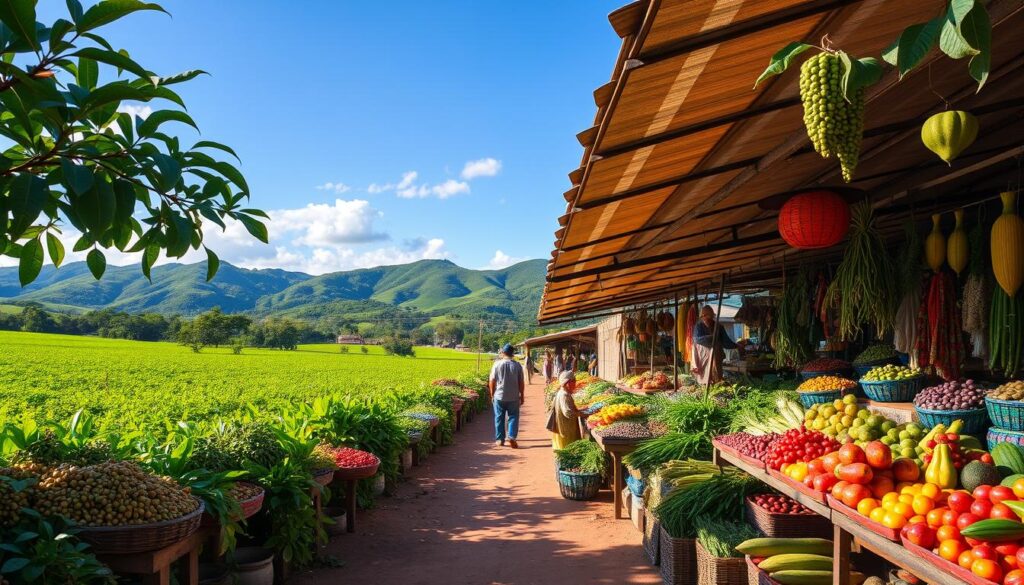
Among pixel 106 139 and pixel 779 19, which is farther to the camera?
pixel 779 19

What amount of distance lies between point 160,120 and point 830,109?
1574mm

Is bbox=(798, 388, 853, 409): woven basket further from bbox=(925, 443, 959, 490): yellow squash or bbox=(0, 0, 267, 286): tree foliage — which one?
bbox=(0, 0, 267, 286): tree foliage

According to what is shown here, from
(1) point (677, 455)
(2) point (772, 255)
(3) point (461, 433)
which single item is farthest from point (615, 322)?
(1) point (677, 455)

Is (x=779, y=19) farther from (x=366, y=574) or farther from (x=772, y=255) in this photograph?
(x=772, y=255)

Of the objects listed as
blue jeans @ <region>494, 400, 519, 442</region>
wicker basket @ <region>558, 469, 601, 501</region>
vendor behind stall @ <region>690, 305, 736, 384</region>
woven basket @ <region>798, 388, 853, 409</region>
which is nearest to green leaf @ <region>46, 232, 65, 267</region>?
woven basket @ <region>798, 388, 853, 409</region>

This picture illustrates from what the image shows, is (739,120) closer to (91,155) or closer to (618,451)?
(91,155)

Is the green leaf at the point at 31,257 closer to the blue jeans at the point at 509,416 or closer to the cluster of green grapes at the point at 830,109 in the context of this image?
the cluster of green grapes at the point at 830,109

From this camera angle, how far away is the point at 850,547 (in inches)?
125

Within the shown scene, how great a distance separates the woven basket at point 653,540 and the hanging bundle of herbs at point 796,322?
2.75 m

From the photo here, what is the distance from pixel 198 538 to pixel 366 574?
1861 mm

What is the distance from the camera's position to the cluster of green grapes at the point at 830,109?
1.49 metres

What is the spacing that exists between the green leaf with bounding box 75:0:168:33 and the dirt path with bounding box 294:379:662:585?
463 centimetres

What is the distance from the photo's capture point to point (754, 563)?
145 inches

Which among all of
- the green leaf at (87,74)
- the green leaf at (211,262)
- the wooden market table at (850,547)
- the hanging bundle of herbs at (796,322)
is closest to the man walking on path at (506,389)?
the hanging bundle of herbs at (796,322)
